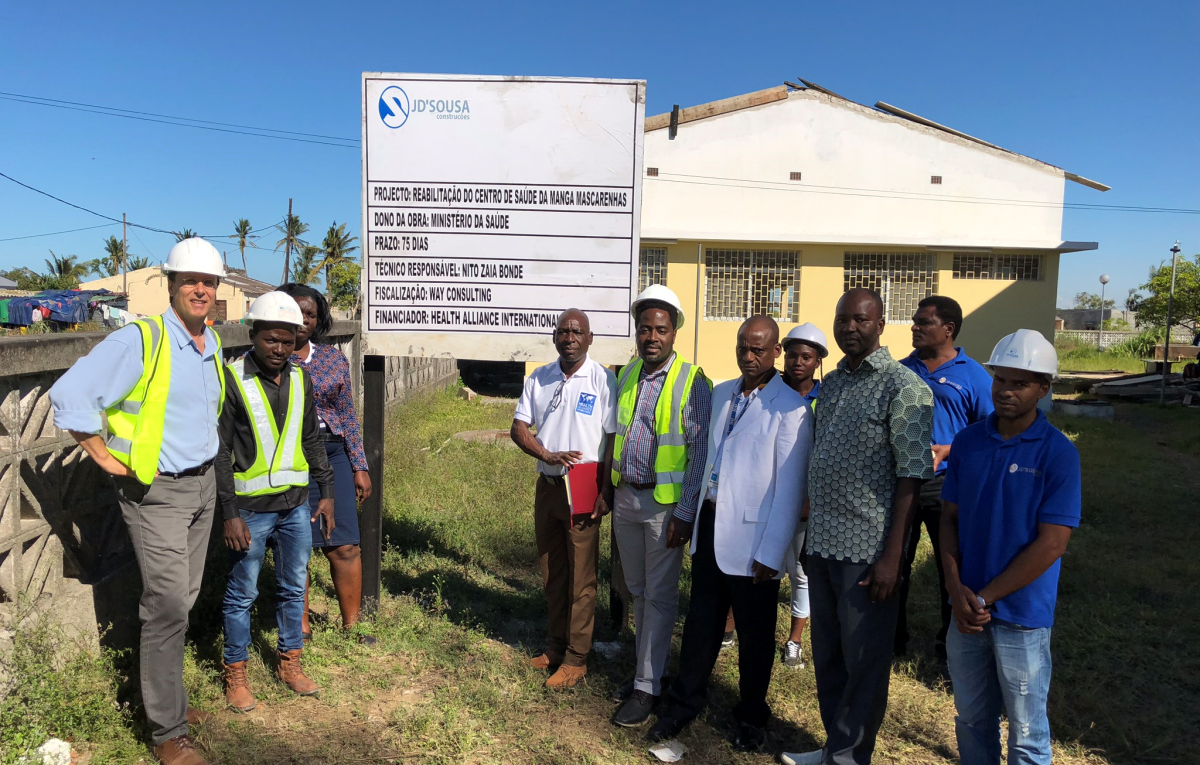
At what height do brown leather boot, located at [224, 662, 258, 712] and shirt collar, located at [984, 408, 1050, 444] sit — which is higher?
shirt collar, located at [984, 408, 1050, 444]

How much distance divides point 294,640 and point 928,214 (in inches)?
612

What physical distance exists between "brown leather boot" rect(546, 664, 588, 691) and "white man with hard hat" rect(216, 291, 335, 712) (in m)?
1.16

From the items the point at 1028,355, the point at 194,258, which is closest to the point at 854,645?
the point at 1028,355


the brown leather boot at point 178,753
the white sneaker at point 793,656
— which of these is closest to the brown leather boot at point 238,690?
the brown leather boot at point 178,753

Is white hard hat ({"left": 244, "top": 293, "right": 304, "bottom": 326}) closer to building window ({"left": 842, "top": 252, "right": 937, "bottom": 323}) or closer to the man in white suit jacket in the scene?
the man in white suit jacket

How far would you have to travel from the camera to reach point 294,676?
3.60 meters

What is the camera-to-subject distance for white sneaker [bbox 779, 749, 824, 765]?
3092 millimetres

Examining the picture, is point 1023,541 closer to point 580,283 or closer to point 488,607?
point 580,283

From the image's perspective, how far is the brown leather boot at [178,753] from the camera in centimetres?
287

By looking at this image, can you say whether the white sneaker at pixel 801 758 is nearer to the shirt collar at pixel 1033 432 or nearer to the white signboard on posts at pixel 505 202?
the shirt collar at pixel 1033 432

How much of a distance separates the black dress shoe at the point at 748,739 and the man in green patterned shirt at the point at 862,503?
0.35 meters

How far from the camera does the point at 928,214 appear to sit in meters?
15.8

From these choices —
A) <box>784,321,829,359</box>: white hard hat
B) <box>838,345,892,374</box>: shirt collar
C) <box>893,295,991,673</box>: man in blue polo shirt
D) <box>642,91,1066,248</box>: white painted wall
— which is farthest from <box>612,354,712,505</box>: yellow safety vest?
<box>642,91,1066,248</box>: white painted wall

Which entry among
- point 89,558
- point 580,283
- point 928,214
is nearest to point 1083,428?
point 928,214
